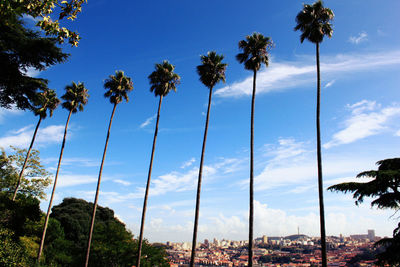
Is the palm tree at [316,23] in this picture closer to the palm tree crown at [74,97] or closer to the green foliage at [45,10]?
the green foliage at [45,10]

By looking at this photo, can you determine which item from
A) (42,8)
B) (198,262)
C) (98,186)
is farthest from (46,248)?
(198,262)

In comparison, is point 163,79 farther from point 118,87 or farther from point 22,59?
point 22,59

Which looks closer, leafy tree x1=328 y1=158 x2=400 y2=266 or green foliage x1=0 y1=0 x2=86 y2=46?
green foliage x1=0 y1=0 x2=86 y2=46

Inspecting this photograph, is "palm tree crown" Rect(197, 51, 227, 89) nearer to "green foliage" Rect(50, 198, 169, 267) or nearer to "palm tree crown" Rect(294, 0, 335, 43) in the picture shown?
"palm tree crown" Rect(294, 0, 335, 43)

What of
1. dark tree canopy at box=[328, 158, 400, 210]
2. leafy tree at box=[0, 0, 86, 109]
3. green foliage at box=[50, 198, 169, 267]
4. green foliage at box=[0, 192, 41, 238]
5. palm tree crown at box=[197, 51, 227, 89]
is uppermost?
palm tree crown at box=[197, 51, 227, 89]

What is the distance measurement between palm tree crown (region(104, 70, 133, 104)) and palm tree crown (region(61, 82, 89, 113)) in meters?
5.24

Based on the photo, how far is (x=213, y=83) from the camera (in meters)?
25.7

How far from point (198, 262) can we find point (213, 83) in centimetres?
19123

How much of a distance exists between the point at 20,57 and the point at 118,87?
1875 centimetres

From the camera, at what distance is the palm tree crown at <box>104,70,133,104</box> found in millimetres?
32188

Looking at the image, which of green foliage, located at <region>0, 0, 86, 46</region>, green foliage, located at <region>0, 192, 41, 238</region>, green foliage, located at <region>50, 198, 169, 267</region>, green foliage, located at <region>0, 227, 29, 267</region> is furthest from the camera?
green foliage, located at <region>50, 198, 169, 267</region>

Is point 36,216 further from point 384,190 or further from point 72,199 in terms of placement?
point 384,190

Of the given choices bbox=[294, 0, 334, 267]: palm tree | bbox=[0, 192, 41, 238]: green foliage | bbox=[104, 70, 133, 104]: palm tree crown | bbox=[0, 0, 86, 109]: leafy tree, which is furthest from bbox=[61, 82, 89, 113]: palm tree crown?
bbox=[294, 0, 334, 267]: palm tree

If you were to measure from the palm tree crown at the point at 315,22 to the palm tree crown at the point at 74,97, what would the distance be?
91.9 ft
